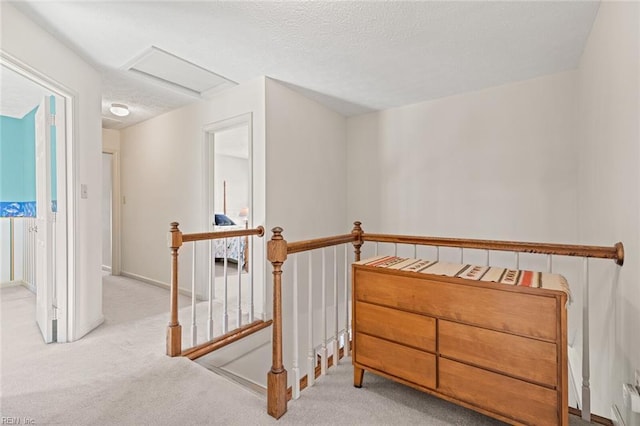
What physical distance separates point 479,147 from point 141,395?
3.47 meters

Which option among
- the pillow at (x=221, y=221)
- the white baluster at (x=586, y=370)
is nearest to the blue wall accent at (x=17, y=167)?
the pillow at (x=221, y=221)

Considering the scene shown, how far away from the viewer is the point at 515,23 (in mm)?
1973

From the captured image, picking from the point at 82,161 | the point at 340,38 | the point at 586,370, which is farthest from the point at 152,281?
the point at 586,370

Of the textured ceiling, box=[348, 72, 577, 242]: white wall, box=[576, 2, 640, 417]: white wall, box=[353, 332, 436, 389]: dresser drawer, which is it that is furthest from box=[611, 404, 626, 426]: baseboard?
the textured ceiling

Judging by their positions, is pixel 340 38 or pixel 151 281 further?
pixel 151 281

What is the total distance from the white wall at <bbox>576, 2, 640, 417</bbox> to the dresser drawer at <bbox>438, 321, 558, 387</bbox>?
0.41 m

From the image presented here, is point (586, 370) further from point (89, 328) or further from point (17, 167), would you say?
point (17, 167)

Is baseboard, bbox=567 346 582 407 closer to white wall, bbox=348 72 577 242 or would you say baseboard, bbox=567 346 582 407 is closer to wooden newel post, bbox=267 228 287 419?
white wall, bbox=348 72 577 242

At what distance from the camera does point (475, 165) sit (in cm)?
312

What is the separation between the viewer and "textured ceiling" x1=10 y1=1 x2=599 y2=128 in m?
1.85

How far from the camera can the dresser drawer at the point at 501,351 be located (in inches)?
49.3

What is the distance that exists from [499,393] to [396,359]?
49 centimetres

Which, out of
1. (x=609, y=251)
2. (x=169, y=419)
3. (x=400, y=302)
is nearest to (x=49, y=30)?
(x=169, y=419)

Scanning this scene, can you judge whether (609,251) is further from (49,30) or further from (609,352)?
(49,30)
